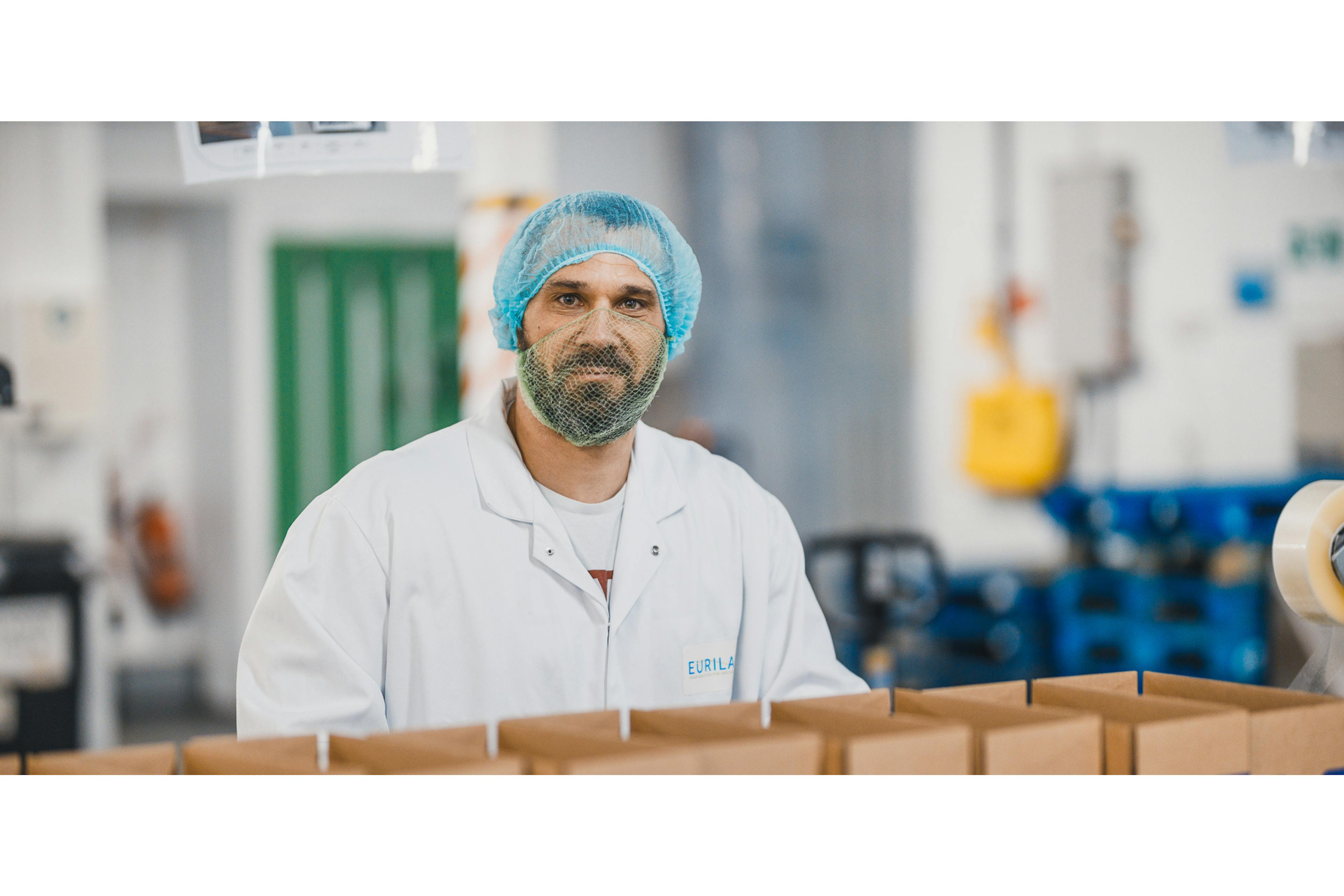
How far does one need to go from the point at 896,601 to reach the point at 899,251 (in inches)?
40.4

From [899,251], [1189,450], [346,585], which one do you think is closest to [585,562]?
[346,585]

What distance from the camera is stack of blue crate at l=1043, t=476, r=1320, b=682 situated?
3.16m

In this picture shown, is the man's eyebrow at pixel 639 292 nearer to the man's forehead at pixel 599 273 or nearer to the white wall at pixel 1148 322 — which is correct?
the man's forehead at pixel 599 273

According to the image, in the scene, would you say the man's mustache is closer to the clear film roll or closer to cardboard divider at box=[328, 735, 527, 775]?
cardboard divider at box=[328, 735, 527, 775]

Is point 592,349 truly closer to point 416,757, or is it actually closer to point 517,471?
point 517,471

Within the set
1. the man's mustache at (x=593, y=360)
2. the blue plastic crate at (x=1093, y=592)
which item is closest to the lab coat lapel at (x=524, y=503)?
the man's mustache at (x=593, y=360)

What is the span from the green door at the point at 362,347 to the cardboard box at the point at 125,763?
0.92 metres

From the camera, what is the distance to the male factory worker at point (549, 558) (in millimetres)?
1759

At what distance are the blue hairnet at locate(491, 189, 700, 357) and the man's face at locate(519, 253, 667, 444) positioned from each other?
22 mm

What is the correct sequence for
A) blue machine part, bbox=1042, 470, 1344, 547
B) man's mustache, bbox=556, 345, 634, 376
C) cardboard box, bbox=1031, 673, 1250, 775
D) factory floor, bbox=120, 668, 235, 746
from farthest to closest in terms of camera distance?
blue machine part, bbox=1042, 470, 1344, 547
factory floor, bbox=120, 668, 235, 746
man's mustache, bbox=556, 345, 634, 376
cardboard box, bbox=1031, 673, 1250, 775

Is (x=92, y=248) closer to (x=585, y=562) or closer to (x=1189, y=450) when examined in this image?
(x=585, y=562)

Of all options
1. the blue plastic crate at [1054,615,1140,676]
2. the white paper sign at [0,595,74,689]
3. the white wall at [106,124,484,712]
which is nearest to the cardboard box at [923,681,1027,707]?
the white wall at [106,124,484,712]

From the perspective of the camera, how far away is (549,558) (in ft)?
6.10

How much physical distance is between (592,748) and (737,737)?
20 centimetres
